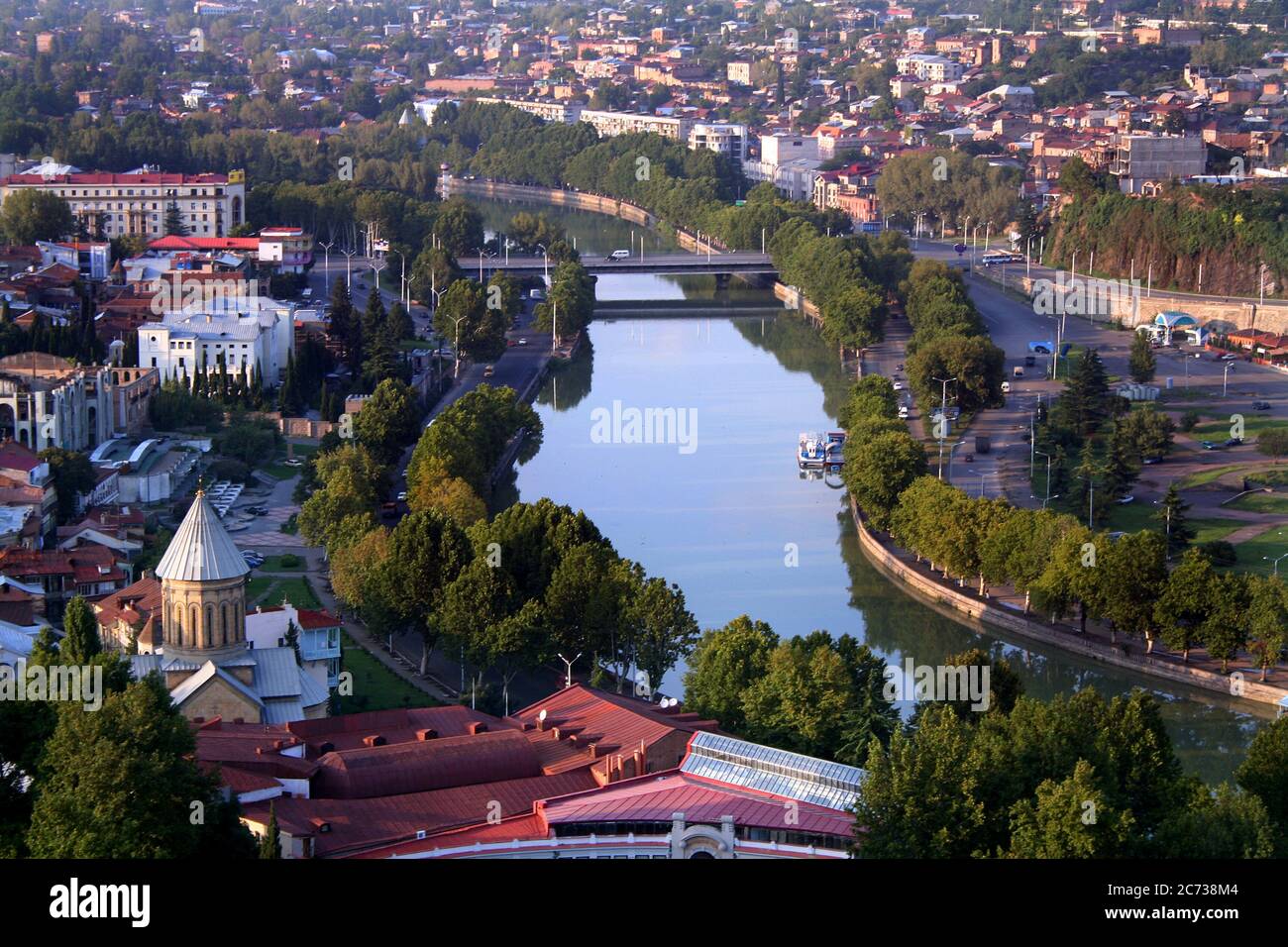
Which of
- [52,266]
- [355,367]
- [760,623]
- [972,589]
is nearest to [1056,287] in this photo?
[355,367]

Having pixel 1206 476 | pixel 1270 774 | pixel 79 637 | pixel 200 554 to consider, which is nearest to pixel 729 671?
pixel 200 554

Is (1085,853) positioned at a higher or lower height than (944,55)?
higher

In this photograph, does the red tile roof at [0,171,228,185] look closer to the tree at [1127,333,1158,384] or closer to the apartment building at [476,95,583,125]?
the tree at [1127,333,1158,384]

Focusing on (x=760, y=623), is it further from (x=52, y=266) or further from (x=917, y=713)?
(x=52, y=266)

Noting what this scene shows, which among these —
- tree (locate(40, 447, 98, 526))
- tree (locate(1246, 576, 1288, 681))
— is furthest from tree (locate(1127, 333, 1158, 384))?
tree (locate(40, 447, 98, 526))

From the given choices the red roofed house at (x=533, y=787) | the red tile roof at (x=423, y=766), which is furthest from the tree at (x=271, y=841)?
the red tile roof at (x=423, y=766)

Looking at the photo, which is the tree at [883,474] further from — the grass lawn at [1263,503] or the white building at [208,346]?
the white building at [208,346]

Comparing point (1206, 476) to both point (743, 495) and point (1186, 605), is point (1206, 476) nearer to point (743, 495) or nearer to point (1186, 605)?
point (743, 495)
